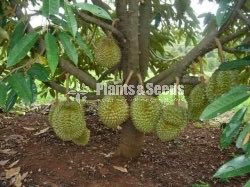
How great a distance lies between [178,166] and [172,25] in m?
1.25

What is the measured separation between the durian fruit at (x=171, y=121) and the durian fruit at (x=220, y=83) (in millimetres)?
178

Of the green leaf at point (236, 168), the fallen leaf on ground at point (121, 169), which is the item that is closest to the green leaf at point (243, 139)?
the green leaf at point (236, 168)

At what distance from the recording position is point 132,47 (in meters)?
1.85

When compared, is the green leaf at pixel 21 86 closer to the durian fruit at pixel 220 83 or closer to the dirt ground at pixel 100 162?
→ the durian fruit at pixel 220 83

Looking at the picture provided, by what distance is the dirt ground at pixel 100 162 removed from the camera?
1878 mm

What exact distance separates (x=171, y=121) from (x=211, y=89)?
22 cm

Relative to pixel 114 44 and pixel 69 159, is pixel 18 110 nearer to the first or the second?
pixel 69 159

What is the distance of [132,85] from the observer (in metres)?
1.86

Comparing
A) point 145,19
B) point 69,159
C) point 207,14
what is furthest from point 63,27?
point 207,14

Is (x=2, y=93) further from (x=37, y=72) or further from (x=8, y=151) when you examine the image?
(x=8, y=151)

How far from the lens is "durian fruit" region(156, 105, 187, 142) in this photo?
157cm

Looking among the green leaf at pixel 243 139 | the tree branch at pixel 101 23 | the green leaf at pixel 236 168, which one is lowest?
the green leaf at pixel 236 168

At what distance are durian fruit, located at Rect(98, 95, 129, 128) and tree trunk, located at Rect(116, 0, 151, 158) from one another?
0.62 ft

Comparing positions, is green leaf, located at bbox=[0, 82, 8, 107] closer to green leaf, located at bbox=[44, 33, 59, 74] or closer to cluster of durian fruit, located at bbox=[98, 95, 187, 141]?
green leaf, located at bbox=[44, 33, 59, 74]
